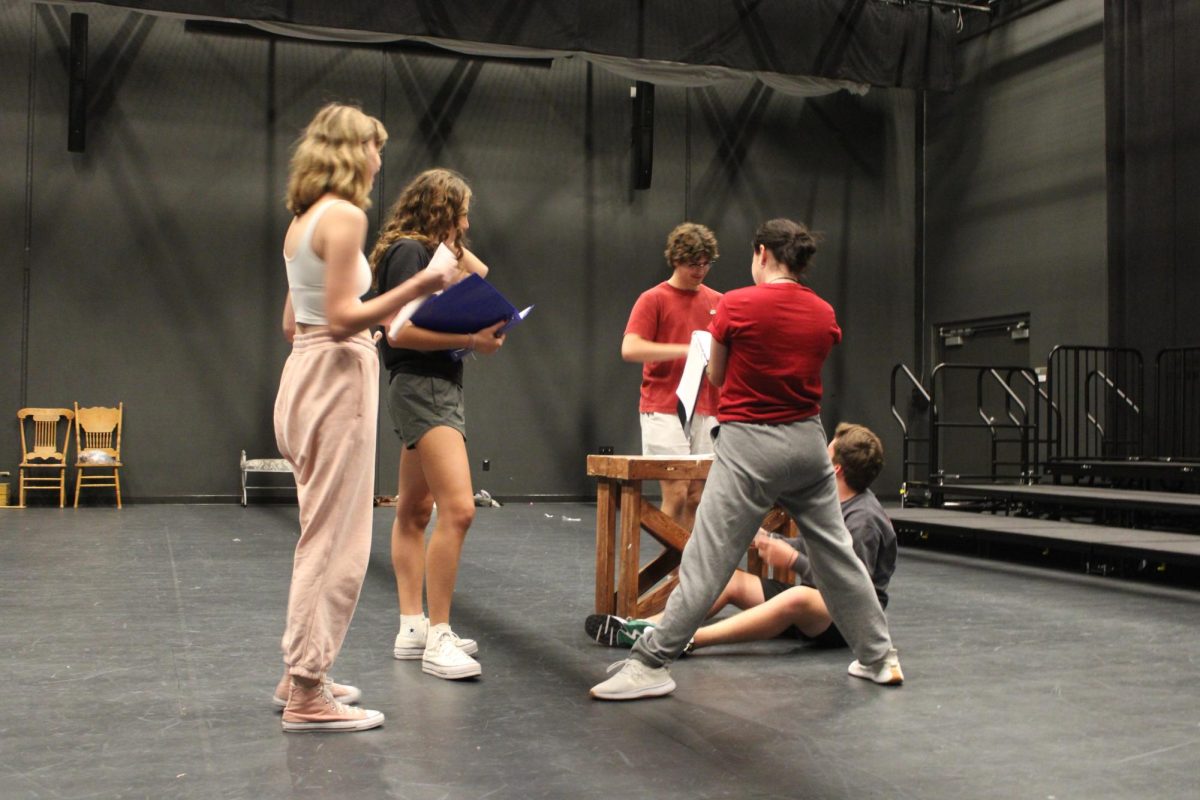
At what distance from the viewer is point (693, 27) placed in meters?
9.45

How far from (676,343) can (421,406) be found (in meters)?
1.28

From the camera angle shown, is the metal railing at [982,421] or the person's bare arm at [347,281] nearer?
the person's bare arm at [347,281]

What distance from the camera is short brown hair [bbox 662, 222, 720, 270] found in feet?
13.5

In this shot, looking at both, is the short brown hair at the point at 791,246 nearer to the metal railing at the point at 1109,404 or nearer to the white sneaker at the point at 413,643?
the white sneaker at the point at 413,643

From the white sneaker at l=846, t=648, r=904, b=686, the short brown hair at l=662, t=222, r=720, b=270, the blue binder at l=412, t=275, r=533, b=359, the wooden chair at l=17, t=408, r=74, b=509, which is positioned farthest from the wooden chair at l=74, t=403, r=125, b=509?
the white sneaker at l=846, t=648, r=904, b=686

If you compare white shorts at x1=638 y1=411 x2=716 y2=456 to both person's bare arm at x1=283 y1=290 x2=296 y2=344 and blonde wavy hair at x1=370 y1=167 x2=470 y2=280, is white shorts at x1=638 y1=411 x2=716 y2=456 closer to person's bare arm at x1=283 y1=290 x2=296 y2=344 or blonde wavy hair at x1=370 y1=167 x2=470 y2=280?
blonde wavy hair at x1=370 y1=167 x2=470 y2=280

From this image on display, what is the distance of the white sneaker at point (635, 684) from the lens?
3.03 meters

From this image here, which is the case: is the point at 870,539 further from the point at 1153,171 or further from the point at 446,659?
the point at 1153,171

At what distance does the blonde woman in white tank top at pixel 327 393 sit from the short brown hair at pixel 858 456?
164 cm

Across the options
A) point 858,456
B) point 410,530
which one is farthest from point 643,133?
point 410,530

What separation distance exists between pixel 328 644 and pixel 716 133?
10782 millimetres

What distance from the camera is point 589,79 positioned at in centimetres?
1212

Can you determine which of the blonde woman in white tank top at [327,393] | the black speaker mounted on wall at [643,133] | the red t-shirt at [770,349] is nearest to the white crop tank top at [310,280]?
the blonde woman in white tank top at [327,393]

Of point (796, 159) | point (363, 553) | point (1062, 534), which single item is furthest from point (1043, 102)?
point (363, 553)
